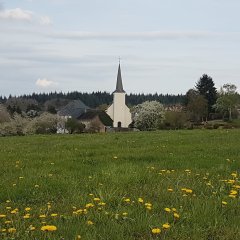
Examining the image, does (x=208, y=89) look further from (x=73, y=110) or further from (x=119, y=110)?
(x=73, y=110)

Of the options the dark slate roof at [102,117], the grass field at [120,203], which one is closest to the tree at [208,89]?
the dark slate roof at [102,117]

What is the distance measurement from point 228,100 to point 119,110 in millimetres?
35196

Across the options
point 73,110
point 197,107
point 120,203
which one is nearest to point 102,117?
point 197,107

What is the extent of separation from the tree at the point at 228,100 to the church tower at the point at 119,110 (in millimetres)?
28858

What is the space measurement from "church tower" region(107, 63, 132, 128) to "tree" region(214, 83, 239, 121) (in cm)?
2886

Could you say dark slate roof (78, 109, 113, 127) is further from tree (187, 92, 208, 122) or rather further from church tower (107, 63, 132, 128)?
tree (187, 92, 208, 122)

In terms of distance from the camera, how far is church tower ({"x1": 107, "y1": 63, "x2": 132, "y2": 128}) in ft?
386

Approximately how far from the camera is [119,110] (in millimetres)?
120438

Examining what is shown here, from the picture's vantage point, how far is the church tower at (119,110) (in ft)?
386

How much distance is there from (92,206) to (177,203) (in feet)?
4.54

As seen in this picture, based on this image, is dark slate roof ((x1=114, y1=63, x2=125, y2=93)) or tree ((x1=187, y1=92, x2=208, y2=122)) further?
dark slate roof ((x1=114, y1=63, x2=125, y2=93))

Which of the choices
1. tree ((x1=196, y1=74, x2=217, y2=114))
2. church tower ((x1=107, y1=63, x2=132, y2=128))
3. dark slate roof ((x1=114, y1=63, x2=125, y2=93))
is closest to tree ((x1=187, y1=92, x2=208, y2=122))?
tree ((x1=196, y1=74, x2=217, y2=114))

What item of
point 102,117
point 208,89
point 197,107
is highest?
point 208,89

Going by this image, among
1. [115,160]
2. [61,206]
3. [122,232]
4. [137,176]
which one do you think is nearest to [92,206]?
[61,206]
